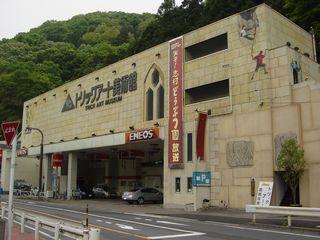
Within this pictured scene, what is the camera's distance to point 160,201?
146 feet

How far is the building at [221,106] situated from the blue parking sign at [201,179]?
8 centimetres

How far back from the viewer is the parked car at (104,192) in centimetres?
5478

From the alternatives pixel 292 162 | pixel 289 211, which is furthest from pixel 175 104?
pixel 289 211

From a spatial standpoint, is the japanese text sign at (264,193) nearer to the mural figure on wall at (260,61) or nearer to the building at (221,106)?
the building at (221,106)

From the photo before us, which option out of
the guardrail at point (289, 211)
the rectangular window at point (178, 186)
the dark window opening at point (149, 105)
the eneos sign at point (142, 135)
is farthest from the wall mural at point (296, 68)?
the dark window opening at point (149, 105)

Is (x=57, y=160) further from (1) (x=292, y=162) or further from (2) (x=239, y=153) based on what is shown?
(1) (x=292, y=162)

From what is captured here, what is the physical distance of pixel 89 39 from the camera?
4574 inches

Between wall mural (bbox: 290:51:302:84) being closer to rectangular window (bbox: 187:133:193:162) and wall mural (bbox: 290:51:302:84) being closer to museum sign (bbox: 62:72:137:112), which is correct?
rectangular window (bbox: 187:133:193:162)

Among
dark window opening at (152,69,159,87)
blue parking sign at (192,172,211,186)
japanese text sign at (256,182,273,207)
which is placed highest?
dark window opening at (152,69,159,87)

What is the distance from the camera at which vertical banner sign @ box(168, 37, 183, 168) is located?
118ft

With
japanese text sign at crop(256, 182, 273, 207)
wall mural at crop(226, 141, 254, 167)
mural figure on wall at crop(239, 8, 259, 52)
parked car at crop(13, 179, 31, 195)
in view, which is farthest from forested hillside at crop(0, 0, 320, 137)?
parked car at crop(13, 179, 31, 195)

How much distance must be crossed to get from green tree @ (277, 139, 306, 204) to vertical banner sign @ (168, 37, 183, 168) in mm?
9998

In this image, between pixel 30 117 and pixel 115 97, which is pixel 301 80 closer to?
pixel 115 97

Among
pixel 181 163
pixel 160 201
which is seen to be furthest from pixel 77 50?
pixel 181 163
